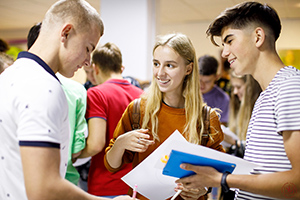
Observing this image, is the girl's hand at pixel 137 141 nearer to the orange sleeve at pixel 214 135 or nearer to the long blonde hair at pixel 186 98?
the long blonde hair at pixel 186 98

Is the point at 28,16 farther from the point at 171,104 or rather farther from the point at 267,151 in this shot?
the point at 267,151

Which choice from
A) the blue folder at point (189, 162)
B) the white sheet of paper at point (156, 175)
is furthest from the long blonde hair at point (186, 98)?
the blue folder at point (189, 162)

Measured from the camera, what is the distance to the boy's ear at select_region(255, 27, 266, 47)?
1202 mm

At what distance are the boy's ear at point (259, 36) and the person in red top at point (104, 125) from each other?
1084mm

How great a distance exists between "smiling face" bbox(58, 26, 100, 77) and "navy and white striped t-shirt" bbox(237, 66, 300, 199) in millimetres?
707

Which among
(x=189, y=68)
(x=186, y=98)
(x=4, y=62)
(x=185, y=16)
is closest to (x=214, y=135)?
(x=186, y=98)

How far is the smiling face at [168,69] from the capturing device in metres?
1.66

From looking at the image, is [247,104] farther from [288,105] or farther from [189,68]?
[288,105]

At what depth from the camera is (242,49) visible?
4.04 feet

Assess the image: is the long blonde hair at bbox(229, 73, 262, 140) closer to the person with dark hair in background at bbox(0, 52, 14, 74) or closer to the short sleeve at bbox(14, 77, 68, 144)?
the person with dark hair in background at bbox(0, 52, 14, 74)

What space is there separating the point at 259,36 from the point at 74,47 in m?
0.73

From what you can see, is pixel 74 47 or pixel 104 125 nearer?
pixel 74 47

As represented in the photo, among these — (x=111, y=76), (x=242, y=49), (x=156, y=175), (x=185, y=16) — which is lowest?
(x=156, y=175)

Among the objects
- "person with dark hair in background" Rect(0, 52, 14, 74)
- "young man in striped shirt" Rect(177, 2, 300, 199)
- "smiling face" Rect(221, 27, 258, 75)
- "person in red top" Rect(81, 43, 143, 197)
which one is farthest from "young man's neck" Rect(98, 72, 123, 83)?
"smiling face" Rect(221, 27, 258, 75)
